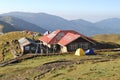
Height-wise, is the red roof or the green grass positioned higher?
the red roof

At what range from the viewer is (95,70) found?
134ft

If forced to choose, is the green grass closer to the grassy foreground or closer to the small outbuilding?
the grassy foreground

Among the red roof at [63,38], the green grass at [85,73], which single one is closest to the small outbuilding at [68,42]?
the red roof at [63,38]

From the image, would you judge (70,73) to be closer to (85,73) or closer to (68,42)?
(85,73)

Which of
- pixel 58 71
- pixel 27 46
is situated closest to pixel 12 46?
pixel 27 46

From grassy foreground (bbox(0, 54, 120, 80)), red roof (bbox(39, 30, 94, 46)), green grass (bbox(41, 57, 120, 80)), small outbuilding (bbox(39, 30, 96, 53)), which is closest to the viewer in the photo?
green grass (bbox(41, 57, 120, 80))

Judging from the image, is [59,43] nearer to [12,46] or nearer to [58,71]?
[12,46]

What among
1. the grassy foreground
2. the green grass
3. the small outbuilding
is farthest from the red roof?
the green grass

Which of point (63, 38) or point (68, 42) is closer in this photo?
point (68, 42)

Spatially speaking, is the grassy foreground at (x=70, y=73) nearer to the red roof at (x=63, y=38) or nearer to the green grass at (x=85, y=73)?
the green grass at (x=85, y=73)

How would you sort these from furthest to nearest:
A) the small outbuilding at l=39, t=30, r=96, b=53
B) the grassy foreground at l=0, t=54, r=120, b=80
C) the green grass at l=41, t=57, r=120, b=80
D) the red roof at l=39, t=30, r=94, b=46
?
the red roof at l=39, t=30, r=94, b=46
the small outbuilding at l=39, t=30, r=96, b=53
the grassy foreground at l=0, t=54, r=120, b=80
the green grass at l=41, t=57, r=120, b=80

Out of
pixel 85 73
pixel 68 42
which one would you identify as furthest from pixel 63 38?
pixel 85 73

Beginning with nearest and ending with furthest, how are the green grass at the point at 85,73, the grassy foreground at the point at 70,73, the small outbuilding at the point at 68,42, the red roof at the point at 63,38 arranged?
1. the green grass at the point at 85,73
2. the grassy foreground at the point at 70,73
3. the small outbuilding at the point at 68,42
4. the red roof at the point at 63,38

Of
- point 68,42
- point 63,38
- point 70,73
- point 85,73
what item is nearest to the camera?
point 85,73
